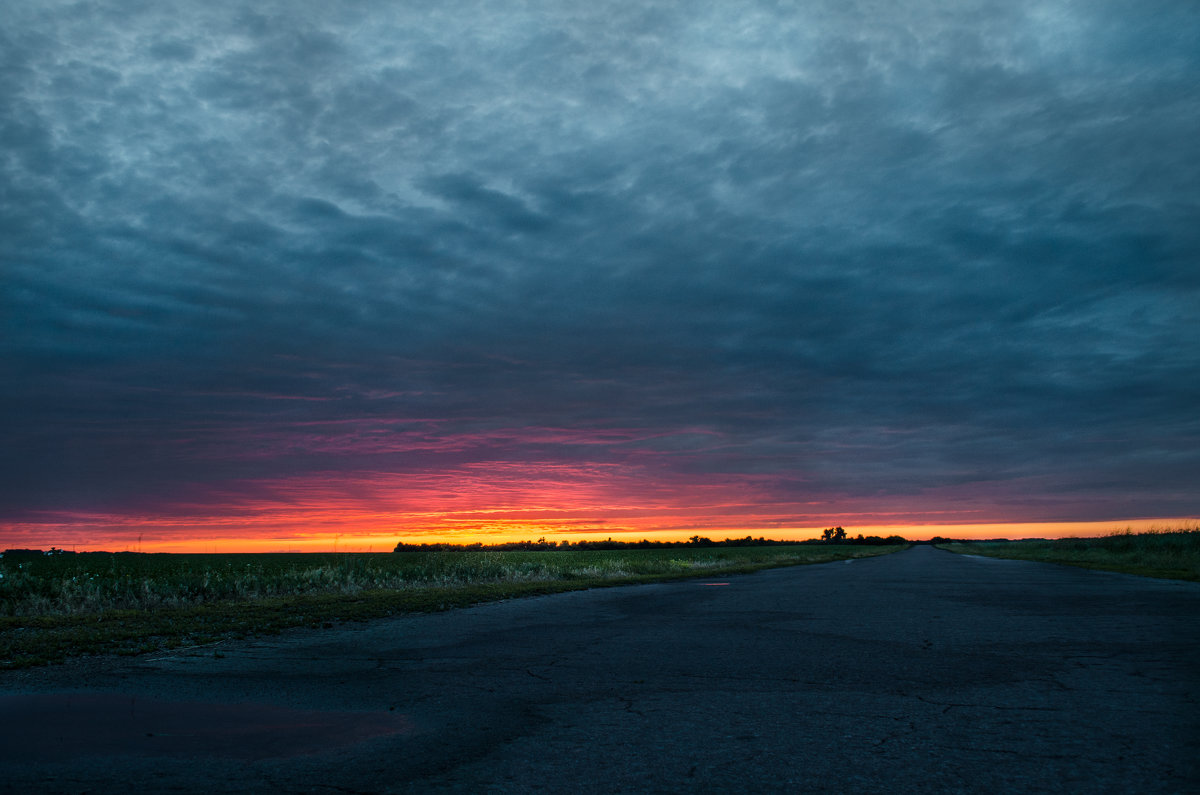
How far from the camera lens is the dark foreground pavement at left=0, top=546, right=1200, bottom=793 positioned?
487 centimetres

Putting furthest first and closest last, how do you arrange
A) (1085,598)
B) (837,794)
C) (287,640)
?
(1085,598)
(287,640)
(837,794)

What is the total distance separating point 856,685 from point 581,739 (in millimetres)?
3477

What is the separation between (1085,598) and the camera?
684 inches

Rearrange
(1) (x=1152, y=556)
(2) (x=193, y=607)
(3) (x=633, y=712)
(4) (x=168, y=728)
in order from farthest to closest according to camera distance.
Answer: (1) (x=1152, y=556) < (2) (x=193, y=607) < (3) (x=633, y=712) < (4) (x=168, y=728)

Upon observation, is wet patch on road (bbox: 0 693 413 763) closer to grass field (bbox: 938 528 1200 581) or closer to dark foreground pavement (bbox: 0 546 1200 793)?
dark foreground pavement (bbox: 0 546 1200 793)

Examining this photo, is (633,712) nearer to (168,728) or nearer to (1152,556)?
(168,728)

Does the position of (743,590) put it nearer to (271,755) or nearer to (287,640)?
(287,640)

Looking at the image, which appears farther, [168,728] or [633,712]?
[633,712]

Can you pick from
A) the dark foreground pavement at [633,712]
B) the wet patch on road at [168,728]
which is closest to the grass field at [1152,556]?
the dark foreground pavement at [633,712]

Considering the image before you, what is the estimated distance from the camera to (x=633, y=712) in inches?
261

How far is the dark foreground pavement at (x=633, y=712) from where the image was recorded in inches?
192

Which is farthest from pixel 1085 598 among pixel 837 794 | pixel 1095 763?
pixel 837 794

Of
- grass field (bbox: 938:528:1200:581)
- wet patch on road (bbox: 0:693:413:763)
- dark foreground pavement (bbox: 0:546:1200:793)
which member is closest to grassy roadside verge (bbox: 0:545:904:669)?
dark foreground pavement (bbox: 0:546:1200:793)

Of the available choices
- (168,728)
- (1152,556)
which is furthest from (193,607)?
(1152,556)
